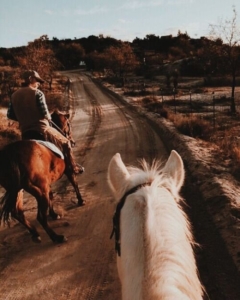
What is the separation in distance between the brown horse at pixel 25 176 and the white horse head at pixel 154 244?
2.90 meters

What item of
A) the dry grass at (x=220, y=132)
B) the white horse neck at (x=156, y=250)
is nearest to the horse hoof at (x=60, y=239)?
the white horse neck at (x=156, y=250)

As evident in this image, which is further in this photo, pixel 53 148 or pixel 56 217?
pixel 56 217

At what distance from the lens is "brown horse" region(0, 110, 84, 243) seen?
4352mm

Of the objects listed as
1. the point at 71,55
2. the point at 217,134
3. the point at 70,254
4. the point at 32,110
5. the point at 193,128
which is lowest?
the point at 70,254

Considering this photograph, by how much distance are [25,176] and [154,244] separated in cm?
347

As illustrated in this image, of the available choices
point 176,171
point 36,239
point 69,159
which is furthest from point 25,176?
point 176,171

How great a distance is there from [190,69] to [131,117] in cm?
2817

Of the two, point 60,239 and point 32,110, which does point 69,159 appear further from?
point 60,239

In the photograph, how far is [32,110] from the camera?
525cm

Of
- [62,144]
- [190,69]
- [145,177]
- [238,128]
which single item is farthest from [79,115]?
[190,69]

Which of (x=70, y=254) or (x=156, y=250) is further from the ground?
(x=156, y=250)

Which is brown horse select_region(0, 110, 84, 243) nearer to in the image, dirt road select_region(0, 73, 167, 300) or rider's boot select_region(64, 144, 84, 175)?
dirt road select_region(0, 73, 167, 300)

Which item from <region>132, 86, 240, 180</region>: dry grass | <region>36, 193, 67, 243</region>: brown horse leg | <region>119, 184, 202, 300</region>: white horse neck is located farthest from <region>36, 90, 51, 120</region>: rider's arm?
<region>132, 86, 240, 180</region>: dry grass

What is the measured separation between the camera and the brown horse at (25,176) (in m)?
4.35
